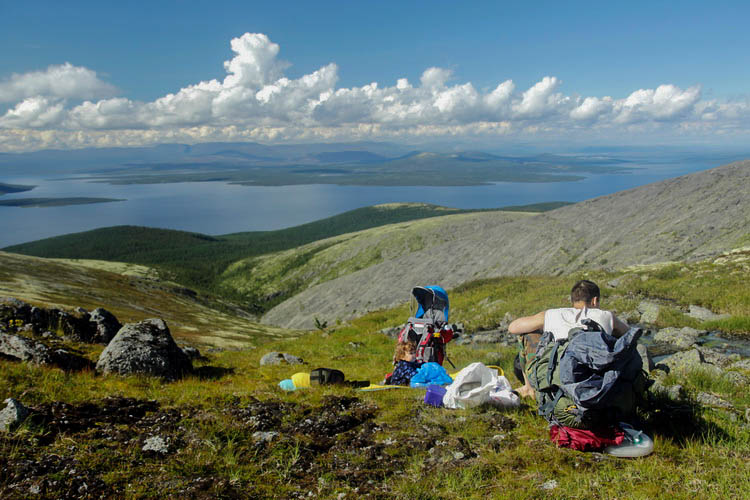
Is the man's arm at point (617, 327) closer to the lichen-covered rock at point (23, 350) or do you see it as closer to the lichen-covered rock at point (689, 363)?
the lichen-covered rock at point (689, 363)

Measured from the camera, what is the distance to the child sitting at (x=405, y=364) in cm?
1001

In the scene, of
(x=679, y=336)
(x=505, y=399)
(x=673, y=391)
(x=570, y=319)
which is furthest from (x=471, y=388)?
(x=679, y=336)

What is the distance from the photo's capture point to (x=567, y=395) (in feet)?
20.2

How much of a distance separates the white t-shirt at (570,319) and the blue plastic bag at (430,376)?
9.97ft

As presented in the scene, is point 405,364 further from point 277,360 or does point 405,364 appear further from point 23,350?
point 23,350

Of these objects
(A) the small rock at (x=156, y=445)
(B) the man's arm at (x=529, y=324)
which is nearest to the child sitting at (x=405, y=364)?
(B) the man's arm at (x=529, y=324)

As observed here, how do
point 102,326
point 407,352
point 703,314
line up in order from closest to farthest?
1. point 407,352
2. point 102,326
3. point 703,314

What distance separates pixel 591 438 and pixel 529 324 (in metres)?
2.36

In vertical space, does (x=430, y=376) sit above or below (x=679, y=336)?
above

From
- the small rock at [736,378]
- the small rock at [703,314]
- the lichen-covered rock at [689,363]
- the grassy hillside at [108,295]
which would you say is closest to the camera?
the small rock at [736,378]

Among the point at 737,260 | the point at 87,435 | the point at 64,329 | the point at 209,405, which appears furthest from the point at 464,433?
the point at 737,260

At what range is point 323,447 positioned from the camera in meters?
6.36

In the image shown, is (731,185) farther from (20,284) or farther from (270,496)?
(20,284)

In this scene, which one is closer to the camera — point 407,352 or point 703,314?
point 407,352
